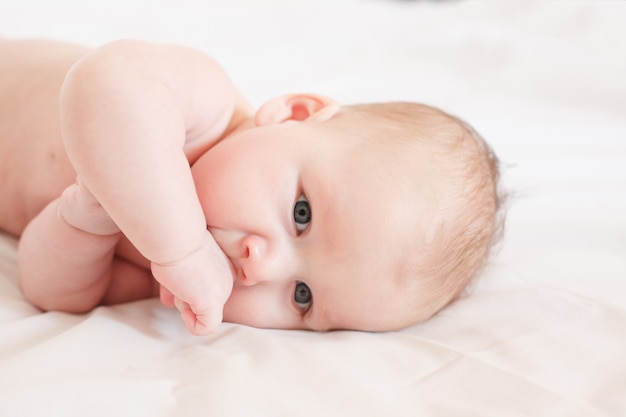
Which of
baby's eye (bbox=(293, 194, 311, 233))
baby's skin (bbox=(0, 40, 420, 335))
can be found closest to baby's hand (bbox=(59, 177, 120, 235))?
baby's skin (bbox=(0, 40, 420, 335))

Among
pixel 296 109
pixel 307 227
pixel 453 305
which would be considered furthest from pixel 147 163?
pixel 453 305

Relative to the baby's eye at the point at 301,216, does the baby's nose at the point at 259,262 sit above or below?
below

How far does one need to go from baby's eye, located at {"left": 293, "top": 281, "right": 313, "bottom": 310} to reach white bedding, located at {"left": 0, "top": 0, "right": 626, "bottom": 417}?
0.05 metres

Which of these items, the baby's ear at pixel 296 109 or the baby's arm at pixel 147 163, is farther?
the baby's ear at pixel 296 109

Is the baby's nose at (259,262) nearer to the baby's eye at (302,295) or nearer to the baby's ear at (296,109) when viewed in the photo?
the baby's eye at (302,295)

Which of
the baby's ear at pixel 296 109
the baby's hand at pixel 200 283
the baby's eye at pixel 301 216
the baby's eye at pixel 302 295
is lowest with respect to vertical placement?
the baby's eye at pixel 302 295

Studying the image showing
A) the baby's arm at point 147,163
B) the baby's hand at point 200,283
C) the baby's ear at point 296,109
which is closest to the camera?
the baby's arm at point 147,163

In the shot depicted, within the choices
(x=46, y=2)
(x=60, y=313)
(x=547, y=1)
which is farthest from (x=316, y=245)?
(x=547, y=1)

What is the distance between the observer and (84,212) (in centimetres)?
104

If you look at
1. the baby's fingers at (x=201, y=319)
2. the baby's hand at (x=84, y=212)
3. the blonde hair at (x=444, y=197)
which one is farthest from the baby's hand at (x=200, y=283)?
the blonde hair at (x=444, y=197)

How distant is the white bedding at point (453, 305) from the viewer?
0.90 m

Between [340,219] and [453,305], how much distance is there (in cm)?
30

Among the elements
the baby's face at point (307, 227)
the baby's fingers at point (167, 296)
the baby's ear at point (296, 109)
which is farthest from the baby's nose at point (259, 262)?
the baby's ear at point (296, 109)

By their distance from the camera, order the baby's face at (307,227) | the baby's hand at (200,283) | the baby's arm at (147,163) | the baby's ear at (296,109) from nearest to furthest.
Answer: the baby's arm at (147,163) < the baby's hand at (200,283) < the baby's face at (307,227) < the baby's ear at (296,109)
